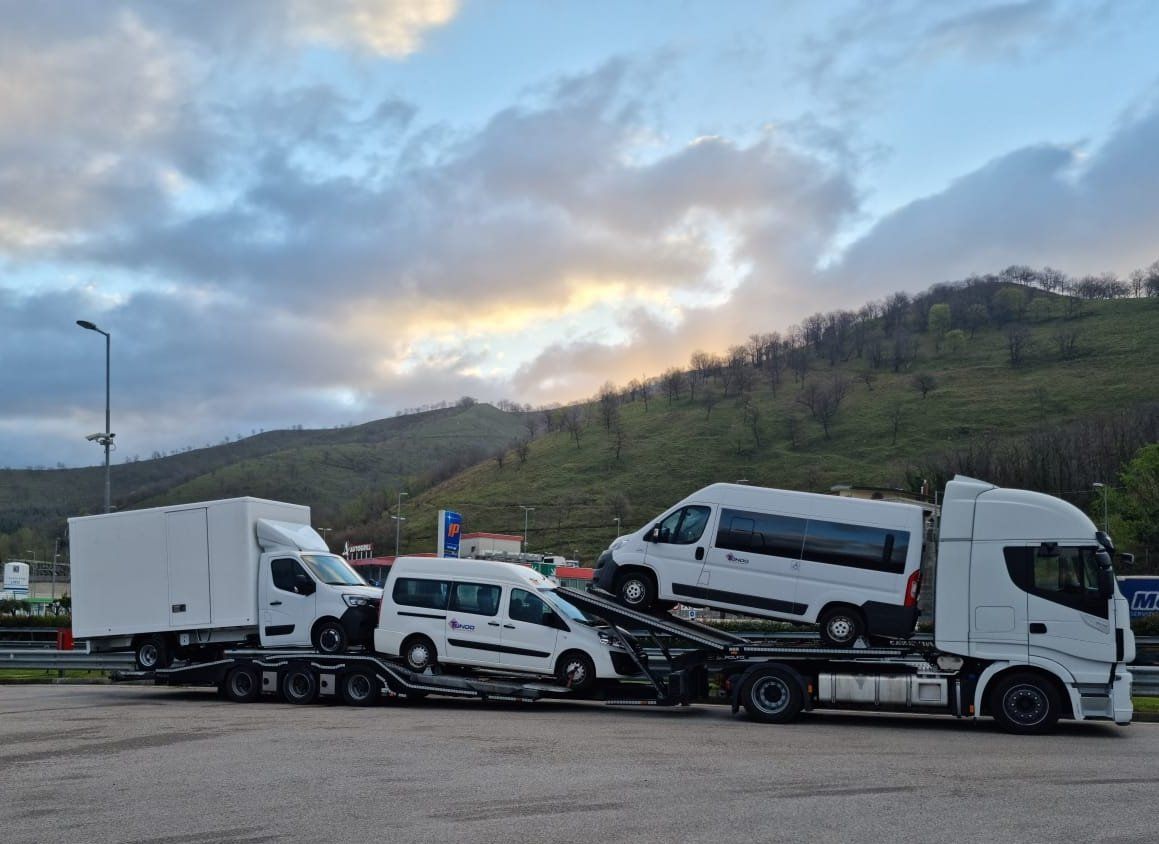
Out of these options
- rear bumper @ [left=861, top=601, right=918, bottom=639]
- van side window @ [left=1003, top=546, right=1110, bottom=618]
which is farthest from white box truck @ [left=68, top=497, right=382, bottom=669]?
van side window @ [left=1003, top=546, right=1110, bottom=618]

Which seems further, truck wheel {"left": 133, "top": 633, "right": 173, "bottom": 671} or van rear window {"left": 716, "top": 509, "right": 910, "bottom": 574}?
truck wheel {"left": 133, "top": 633, "right": 173, "bottom": 671}

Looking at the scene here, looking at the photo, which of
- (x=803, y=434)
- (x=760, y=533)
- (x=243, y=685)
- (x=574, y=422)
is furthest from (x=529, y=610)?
(x=574, y=422)

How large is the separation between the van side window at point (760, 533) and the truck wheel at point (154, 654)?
1077cm

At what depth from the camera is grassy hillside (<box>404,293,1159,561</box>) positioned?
101 metres

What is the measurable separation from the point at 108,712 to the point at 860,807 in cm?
1296

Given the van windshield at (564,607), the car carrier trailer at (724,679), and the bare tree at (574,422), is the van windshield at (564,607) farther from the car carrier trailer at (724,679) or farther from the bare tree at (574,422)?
the bare tree at (574,422)

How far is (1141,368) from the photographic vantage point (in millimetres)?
117062

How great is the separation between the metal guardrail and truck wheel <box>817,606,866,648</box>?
13557mm

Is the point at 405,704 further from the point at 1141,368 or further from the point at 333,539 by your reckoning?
the point at 1141,368

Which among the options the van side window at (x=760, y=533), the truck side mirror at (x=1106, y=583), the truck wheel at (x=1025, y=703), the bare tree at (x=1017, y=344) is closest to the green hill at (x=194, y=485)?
the bare tree at (x=1017, y=344)

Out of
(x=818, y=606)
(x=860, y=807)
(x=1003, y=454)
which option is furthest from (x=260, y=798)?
(x=1003, y=454)

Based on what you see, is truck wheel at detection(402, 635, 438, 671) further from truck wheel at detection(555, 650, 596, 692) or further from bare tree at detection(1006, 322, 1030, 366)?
bare tree at detection(1006, 322, 1030, 366)

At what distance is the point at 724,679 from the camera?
16.3 m

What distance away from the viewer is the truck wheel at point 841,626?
1560 centimetres
